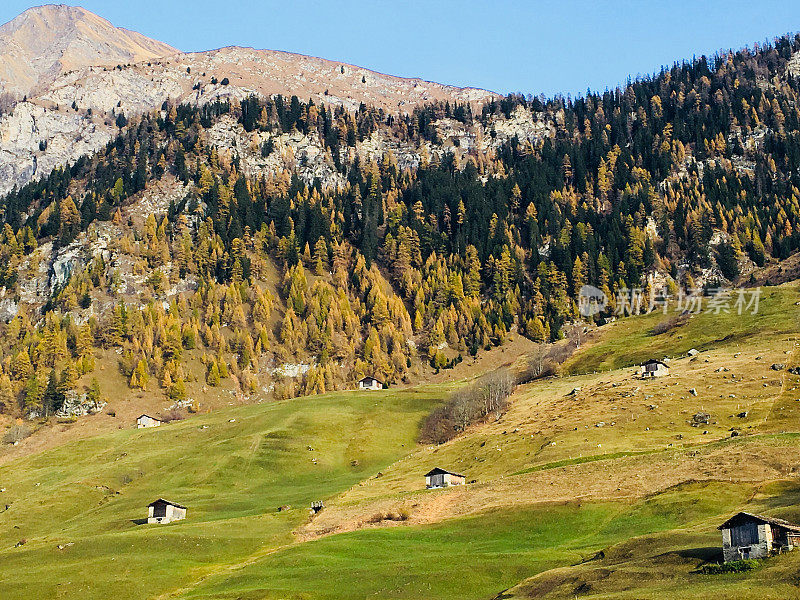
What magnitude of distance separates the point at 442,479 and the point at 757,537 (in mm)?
58613

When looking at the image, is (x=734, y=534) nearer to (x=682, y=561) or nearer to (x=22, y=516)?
(x=682, y=561)

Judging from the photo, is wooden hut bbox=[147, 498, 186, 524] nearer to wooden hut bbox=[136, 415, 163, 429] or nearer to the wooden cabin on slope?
the wooden cabin on slope

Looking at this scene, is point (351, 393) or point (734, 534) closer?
point (734, 534)

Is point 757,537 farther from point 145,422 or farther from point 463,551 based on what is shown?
point 145,422

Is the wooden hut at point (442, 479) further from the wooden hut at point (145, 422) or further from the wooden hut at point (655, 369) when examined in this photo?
the wooden hut at point (145, 422)

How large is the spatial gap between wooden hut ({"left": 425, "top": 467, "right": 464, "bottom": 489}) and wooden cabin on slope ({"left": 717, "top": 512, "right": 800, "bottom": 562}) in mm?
56544

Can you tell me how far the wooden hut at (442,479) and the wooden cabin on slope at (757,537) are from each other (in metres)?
56.5

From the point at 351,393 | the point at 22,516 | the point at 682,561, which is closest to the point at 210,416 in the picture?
the point at 351,393

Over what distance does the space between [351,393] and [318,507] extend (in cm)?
8701

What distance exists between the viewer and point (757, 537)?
51438mm

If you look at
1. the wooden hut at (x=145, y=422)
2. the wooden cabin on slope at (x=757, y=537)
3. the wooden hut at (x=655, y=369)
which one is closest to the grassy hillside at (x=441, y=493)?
the wooden cabin on slope at (x=757, y=537)

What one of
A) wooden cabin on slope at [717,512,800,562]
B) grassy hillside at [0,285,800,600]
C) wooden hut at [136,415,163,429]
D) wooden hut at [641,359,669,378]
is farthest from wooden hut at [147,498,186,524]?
wooden hut at [641,359,669,378]

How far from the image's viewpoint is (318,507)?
103750 millimetres

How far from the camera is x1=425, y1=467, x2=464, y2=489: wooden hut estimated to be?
350ft
